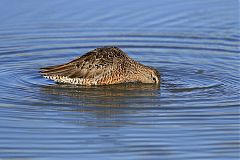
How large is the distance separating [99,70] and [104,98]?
122 centimetres

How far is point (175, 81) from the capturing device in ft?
46.5

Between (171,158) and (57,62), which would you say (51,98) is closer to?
(57,62)

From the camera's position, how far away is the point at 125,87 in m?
14.2

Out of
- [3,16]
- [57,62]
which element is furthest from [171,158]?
[3,16]

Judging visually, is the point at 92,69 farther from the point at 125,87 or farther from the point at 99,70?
the point at 125,87

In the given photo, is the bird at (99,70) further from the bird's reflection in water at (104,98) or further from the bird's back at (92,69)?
the bird's reflection in water at (104,98)

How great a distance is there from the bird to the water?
0.18 metres

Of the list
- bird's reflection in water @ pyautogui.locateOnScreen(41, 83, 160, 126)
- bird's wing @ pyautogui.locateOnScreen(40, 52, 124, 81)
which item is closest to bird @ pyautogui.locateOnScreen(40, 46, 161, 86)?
bird's wing @ pyautogui.locateOnScreen(40, 52, 124, 81)

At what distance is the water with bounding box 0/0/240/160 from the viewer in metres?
10.6

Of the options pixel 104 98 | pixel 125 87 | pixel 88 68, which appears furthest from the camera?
pixel 88 68

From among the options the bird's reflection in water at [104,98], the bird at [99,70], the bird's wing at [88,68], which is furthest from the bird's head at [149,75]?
the bird's wing at [88,68]

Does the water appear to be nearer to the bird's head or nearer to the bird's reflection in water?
the bird's reflection in water

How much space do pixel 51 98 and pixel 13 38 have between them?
3925mm

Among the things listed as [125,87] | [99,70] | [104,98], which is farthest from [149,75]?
[104,98]
